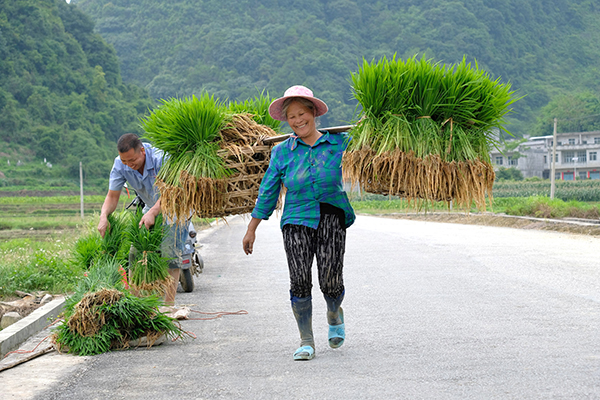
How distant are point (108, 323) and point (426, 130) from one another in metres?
2.81

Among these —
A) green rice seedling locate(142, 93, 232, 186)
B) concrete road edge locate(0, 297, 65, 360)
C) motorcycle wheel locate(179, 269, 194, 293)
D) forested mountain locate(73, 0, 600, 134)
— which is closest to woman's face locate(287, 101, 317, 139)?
green rice seedling locate(142, 93, 232, 186)

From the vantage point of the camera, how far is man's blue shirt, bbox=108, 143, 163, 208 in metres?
6.21

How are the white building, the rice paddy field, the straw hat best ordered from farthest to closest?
the white building → the rice paddy field → the straw hat

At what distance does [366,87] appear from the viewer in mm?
Result: 4781

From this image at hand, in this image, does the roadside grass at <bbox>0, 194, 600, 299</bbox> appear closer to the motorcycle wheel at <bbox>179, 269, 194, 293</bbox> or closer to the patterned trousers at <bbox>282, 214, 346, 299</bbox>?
the patterned trousers at <bbox>282, 214, 346, 299</bbox>

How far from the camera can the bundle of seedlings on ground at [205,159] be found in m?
5.45

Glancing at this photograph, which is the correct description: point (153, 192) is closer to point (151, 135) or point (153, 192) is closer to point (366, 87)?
point (151, 135)

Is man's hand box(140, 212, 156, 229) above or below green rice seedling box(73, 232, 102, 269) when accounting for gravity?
above

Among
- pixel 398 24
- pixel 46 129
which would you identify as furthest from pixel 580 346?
pixel 398 24

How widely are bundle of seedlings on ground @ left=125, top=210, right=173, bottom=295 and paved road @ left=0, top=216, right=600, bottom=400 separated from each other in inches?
19.1

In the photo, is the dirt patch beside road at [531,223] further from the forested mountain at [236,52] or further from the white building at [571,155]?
the forested mountain at [236,52]

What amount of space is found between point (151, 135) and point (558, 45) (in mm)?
136124

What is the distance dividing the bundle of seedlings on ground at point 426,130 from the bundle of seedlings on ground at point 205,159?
1.12m

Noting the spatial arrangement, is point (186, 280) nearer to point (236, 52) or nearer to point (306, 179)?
point (306, 179)
